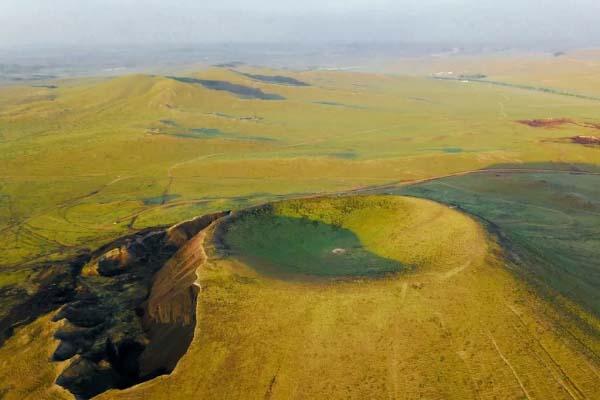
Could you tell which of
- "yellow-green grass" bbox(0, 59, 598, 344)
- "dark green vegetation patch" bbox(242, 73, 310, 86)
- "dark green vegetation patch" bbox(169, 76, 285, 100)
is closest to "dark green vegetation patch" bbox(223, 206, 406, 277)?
"yellow-green grass" bbox(0, 59, 598, 344)

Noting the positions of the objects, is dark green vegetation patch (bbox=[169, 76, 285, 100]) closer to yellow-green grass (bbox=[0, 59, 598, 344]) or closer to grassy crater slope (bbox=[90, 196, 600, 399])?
yellow-green grass (bbox=[0, 59, 598, 344])

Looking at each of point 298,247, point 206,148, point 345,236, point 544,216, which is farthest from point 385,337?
point 206,148

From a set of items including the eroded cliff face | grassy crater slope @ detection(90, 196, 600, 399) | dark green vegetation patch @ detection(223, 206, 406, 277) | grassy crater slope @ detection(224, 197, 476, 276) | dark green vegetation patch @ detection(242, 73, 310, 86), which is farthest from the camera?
dark green vegetation patch @ detection(242, 73, 310, 86)

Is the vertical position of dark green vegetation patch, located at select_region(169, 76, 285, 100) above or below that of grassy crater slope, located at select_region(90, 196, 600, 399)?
below

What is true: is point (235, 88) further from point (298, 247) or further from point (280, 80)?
point (298, 247)

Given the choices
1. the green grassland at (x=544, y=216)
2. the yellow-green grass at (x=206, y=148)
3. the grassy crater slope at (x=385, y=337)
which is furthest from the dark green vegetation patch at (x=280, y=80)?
the grassy crater slope at (x=385, y=337)

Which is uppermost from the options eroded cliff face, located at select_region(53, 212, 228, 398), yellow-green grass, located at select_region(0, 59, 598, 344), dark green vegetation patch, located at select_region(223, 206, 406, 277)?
dark green vegetation patch, located at select_region(223, 206, 406, 277)

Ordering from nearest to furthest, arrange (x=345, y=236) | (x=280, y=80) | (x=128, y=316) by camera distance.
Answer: (x=128, y=316) < (x=345, y=236) < (x=280, y=80)

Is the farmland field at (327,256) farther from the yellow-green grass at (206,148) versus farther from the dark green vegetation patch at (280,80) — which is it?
the dark green vegetation patch at (280,80)
